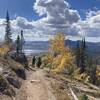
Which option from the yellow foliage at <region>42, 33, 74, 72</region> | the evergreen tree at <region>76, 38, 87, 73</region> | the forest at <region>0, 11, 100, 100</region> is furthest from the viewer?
the evergreen tree at <region>76, 38, 87, 73</region>

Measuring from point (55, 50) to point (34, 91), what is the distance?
47.0 m

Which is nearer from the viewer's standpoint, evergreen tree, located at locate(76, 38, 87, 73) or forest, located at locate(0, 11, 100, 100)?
forest, located at locate(0, 11, 100, 100)

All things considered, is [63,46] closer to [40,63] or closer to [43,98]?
[40,63]

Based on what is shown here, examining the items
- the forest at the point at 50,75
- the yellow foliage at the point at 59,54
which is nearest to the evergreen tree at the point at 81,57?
the forest at the point at 50,75

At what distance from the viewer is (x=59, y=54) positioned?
87562 mm

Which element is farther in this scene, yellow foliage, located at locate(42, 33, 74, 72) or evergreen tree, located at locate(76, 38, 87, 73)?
evergreen tree, located at locate(76, 38, 87, 73)

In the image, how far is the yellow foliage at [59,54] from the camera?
83.2 meters

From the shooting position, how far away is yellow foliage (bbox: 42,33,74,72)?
83188 mm

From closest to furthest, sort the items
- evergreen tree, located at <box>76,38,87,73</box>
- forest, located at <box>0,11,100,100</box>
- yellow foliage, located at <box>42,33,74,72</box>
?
forest, located at <box>0,11,100,100</box>, yellow foliage, located at <box>42,33,74,72</box>, evergreen tree, located at <box>76,38,87,73</box>

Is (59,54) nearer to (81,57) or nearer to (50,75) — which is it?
(50,75)

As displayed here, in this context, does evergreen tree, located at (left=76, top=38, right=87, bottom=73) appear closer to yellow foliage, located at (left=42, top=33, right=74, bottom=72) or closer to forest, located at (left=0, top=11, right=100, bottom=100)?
forest, located at (left=0, top=11, right=100, bottom=100)

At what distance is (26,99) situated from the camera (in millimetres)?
32875

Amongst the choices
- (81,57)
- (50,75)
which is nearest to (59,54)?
(50,75)

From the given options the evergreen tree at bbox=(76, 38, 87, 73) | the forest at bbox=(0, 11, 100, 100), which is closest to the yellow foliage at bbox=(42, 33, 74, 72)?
the forest at bbox=(0, 11, 100, 100)
